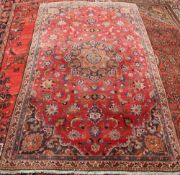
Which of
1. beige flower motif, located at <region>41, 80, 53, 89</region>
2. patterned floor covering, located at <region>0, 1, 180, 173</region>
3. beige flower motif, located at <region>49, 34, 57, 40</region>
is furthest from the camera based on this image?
beige flower motif, located at <region>49, 34, 57, 40</region>

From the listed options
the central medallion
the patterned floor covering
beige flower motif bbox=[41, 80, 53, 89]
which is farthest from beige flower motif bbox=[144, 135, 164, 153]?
beige flower motif bbox=[41, 80, 53, 89]

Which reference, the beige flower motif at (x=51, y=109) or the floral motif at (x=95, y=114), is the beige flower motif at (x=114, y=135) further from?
the beige flower motif at (x=51, y=109)

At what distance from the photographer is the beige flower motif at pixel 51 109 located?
3111 millimetres

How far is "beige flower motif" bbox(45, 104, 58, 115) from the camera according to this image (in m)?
3.11

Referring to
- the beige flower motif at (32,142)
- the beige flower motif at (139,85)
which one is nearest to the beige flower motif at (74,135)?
the beige flower motif at (32,142)

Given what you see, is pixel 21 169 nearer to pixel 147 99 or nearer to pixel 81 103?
pixel 81 103

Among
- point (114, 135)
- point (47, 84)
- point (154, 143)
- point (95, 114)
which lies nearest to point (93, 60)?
point (47, 84)

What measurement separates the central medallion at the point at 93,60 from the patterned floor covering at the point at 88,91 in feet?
0.04

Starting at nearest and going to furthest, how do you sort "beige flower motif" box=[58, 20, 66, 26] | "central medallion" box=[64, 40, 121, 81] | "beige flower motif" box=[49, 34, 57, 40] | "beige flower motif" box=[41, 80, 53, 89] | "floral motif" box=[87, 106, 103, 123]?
"floral motif" box=[87, 106, 103, 123] < "beige flower motif" box=[41, 80, 53, 89] < "central medallion" box=[64, 40, 121, 81] < "beige flower motif" box=[49, 34, 57, 40] < "beige flower motif" box=[58, 20, 66, 26]

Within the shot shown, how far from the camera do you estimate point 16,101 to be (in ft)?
10.9

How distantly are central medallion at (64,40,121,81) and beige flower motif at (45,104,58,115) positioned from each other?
0.56m

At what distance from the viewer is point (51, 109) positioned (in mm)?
3139

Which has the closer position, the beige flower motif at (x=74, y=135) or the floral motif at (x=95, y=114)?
the beige flower motif at (x=74, y=135)

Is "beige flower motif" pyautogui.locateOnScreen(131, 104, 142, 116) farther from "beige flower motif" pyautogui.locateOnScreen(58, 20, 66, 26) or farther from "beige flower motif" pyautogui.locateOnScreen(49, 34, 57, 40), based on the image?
"beige flower motif" pyautogui.locateOnScreen(58, 20, 66, 26)
